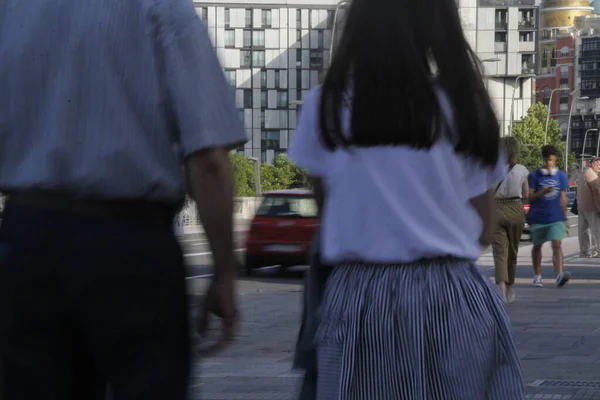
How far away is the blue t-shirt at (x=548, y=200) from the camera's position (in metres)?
15.4

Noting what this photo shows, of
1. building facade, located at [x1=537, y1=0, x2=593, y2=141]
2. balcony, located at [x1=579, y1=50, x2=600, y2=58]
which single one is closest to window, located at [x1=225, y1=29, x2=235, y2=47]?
building facade, located at [x1=537, y1=0, x2=593, y2=141]

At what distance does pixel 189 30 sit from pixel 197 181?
0.30 meters

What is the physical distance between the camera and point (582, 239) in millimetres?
23703

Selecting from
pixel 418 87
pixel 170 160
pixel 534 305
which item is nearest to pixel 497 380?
pixel 418 87

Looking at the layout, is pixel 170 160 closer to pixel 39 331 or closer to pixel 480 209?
pixel 39 331

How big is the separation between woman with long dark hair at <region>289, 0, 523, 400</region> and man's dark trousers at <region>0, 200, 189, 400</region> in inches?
23.3

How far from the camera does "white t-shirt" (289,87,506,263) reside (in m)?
3.15

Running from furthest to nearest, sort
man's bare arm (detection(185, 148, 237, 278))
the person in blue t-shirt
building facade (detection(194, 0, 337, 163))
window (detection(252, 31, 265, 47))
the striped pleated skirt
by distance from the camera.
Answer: window (detection(252, 31, 265, 47)), building facade (detection(194, 0, 337, 163)), the person in blue t-shirt, the striped pleated skirt, man's bare arm (detection(185, 148, 237, 278))

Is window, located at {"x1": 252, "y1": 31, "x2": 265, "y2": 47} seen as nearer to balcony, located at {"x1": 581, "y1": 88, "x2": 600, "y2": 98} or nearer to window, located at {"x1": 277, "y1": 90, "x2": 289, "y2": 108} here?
window, located at {"x1": 277, "y1": 90, "x2": 289, "y2": 108}

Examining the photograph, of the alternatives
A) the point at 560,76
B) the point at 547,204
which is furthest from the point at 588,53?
the point at 547,204

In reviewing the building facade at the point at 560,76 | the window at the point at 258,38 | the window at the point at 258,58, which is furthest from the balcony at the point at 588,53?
the window at the point at 258,38

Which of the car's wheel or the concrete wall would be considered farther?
the concrete wall

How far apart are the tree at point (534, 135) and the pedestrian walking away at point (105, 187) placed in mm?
87254

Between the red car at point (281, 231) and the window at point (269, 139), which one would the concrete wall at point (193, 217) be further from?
the window at point (269, 139)
